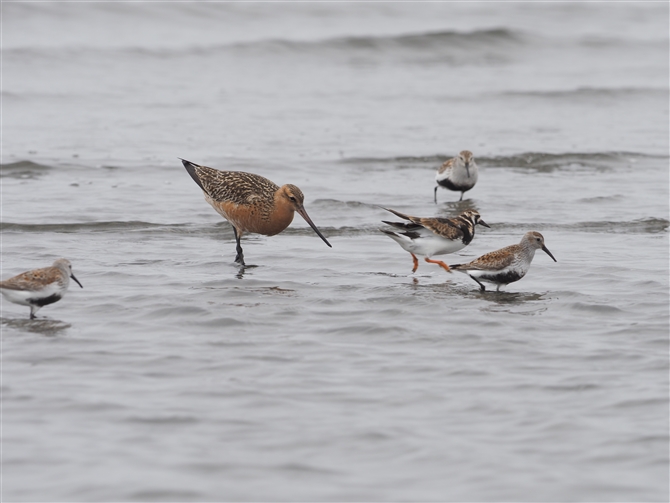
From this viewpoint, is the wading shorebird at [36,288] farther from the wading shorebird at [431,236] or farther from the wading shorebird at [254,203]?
the wading shorebird at [431,236]

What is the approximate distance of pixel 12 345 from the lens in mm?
8031

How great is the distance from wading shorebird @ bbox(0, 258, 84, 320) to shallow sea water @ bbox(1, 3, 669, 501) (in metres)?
0.21

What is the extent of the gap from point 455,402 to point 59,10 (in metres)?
27.6

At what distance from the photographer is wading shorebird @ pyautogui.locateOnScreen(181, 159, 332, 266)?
11.7 meters

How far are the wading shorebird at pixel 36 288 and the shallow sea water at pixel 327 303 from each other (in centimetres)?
21

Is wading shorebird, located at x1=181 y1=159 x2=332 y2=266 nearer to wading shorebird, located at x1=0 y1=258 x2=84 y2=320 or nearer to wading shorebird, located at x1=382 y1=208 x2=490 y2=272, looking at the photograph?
wading shorebird, located at x1=382 y1=208 x2=490 y2=272

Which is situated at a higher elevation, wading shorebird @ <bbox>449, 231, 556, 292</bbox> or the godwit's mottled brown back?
the godwit's mottled brown back

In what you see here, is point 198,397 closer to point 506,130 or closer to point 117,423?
point 117,423

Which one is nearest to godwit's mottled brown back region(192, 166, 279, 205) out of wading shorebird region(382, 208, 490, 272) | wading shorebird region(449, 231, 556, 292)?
wading shorebird region(382, 208, 490, 272)

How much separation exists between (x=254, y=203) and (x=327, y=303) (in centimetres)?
261

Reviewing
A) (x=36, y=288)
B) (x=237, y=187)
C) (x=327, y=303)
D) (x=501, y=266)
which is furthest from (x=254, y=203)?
(x=36, y=288)

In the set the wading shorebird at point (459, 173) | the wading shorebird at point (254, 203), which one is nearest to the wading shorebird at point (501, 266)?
the wading shorebird at point (254, 203)

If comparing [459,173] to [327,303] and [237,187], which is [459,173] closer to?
[237,187]

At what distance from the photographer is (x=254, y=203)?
11.9 m
